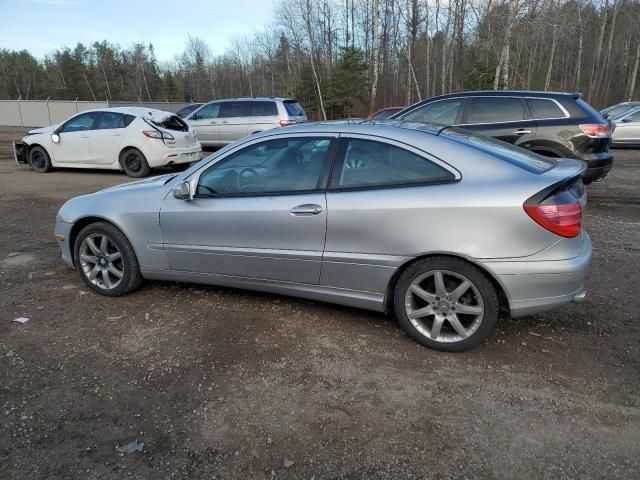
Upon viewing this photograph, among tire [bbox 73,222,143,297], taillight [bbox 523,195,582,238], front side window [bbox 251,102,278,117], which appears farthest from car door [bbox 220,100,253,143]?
taillight [bbox 523,195,582,238]

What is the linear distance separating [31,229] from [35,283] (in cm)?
243

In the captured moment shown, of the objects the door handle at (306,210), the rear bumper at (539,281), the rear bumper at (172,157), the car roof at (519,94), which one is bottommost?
the rear bumper at (539,281)

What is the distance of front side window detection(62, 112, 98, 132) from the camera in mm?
11000

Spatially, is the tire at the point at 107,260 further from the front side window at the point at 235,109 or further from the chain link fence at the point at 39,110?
the chain link fence at the point at 39,110

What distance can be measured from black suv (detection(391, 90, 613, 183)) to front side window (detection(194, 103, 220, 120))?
9003 millimetres

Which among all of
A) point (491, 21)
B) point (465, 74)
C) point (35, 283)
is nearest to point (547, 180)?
point (35, 283)

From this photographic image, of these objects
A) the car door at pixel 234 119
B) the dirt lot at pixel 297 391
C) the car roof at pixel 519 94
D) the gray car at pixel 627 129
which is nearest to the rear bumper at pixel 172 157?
the car door at pixel 234 119

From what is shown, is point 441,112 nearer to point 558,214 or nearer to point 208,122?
point 558,214

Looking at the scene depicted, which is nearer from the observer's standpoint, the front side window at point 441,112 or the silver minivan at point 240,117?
the front side window at point 441,112

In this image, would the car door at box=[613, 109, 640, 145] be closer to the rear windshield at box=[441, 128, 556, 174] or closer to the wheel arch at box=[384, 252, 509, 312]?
the rear windshield at box=[441, 128, 556, 174]

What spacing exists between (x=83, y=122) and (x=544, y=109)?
9977 mm

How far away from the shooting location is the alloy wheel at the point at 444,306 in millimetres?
3148

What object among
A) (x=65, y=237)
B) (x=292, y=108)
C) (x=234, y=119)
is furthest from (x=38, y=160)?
(x=65, y=237)

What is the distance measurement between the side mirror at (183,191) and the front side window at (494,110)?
5604 mm
